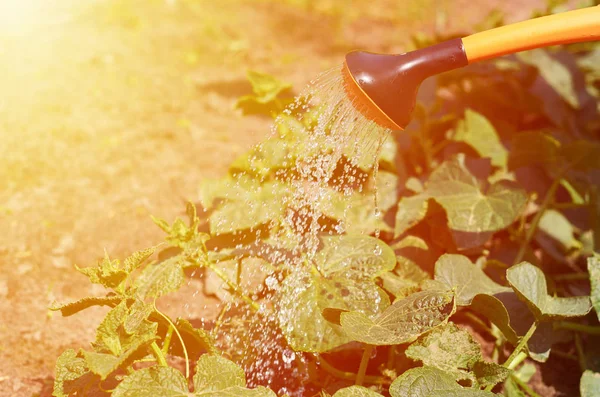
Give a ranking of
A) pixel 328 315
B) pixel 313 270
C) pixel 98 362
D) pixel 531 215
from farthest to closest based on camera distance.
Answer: pixel 531 215
pixel 313 270
pixel 328 315
pixel 98 362

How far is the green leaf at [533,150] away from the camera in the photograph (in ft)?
6.43

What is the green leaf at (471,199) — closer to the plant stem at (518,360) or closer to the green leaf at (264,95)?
the plant stem at (518,360)

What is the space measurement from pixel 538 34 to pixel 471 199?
2.08 feet

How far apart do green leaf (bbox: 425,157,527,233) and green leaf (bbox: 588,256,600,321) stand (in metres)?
0.27

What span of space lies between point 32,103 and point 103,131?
1.20 feet

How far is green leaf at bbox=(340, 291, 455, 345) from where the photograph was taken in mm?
1164

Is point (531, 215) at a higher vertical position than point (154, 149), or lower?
lower

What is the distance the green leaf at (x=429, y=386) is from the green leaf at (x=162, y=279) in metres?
0.53

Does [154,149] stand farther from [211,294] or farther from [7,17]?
[7,17]

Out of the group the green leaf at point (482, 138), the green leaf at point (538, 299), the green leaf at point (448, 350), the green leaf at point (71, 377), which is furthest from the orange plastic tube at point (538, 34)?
the green leaf at point (71, 377)

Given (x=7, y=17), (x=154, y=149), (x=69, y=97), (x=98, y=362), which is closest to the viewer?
(x=98, y=362)

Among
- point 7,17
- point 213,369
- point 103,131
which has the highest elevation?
point 7,17

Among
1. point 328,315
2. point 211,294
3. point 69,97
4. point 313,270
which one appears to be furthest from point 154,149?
point 328,315

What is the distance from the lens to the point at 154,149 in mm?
2521
